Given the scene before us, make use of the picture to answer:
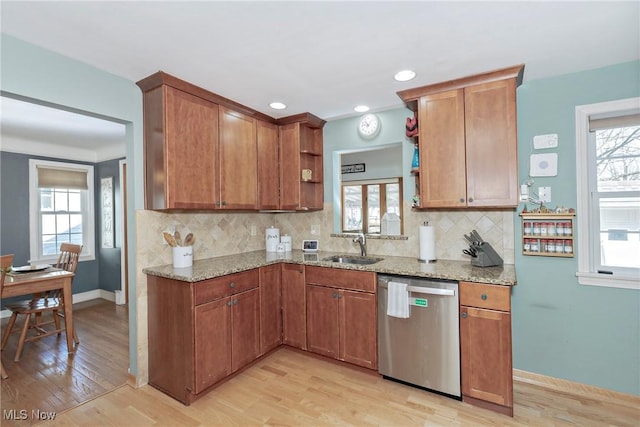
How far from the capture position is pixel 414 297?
2344 mm

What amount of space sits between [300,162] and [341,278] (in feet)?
4.55

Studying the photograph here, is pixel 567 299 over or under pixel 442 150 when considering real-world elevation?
under

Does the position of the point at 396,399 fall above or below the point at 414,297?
below

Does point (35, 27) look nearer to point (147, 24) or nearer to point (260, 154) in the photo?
point (147, 24)

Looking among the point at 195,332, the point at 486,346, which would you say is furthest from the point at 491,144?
the point at 195,332

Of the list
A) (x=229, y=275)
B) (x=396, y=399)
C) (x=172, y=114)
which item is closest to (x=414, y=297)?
(x=396, y=399)

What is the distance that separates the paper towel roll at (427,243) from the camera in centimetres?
275

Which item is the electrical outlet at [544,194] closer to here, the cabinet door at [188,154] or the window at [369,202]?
the cabinet door at [188,154]

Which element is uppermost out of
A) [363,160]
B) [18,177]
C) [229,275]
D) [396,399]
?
[363,160]

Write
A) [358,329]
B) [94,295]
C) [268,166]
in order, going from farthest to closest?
[94,295], [268,166], [358,329]

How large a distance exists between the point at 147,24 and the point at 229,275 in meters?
1.77

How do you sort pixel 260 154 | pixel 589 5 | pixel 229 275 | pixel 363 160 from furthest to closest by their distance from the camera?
pixel 363 160, pixel 260 154, pixel 229 275, pixel 589 5

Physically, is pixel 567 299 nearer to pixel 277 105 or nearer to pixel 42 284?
pixel 277 105

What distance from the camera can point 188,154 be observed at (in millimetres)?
2480
